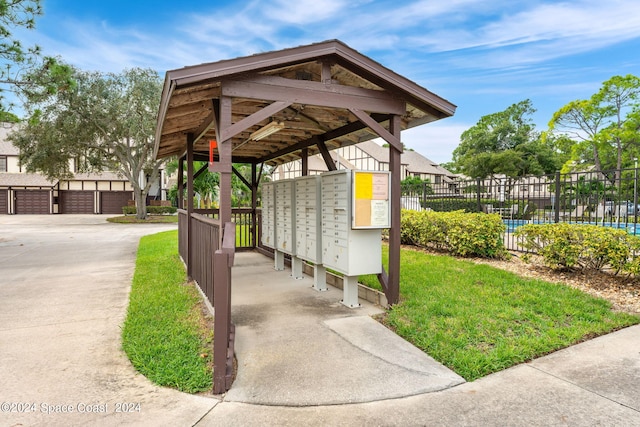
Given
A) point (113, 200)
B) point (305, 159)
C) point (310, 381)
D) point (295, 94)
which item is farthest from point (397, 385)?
point (113, 200)

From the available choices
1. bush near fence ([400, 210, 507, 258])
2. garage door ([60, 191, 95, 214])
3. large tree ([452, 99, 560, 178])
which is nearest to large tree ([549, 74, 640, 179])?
large tree ([452, 99, 560, 178])

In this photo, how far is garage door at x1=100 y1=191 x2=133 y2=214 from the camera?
34.6m

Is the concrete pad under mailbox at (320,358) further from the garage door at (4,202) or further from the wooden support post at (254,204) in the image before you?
the garage door at (4,202)

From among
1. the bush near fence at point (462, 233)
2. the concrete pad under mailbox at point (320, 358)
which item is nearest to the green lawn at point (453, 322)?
the concrete pad under mailbox at point (320, 358)

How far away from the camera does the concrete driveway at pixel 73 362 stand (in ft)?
8.27

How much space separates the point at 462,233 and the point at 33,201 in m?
37.7

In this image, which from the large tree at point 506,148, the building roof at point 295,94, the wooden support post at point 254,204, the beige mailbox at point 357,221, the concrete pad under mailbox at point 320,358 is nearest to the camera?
the concrete pad under mailbox at point 320,358

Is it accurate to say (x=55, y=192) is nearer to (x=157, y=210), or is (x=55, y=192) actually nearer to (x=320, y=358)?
(x=157, y=210)

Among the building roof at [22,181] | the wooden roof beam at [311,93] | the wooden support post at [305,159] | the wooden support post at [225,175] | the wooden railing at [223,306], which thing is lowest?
the wooden railing at [223,306]

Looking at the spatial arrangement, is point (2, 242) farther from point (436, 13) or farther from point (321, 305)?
point (436, 13)

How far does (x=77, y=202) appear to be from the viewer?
34.2 meters

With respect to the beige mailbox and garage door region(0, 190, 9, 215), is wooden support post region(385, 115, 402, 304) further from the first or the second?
garage door region(0, 190, 9, 215)

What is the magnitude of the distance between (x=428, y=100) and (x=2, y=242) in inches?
552

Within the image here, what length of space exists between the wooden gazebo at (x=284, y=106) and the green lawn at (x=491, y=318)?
0.60 metres
